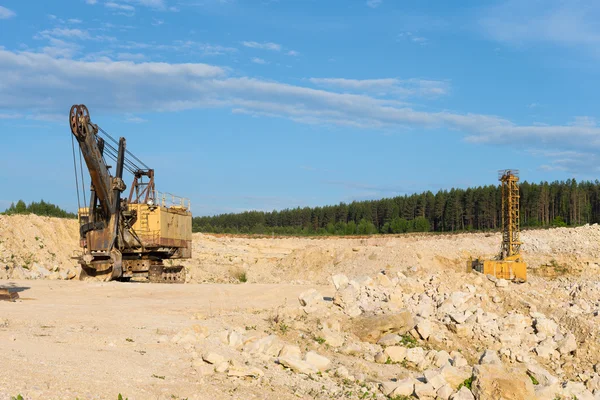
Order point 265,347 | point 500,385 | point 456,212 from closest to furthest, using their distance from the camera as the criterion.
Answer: point 500,385
point 265,347
point 456,212

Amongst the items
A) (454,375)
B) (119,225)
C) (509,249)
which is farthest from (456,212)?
(454,375)

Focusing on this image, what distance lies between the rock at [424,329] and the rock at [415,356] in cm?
207

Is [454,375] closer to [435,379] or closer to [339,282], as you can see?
[435,379]

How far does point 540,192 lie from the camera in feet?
317

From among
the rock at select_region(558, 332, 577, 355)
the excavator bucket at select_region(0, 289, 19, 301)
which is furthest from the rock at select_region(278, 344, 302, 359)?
the excavator bucket at select_region(0, 289, 19, 301)

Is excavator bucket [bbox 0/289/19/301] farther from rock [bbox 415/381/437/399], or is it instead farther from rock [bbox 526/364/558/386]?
rock [bbox 526/364/558/386]

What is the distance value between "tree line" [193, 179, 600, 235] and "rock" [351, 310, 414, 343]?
70.9 m

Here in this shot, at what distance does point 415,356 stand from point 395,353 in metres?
0.47

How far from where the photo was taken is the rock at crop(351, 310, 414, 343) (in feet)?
53.4

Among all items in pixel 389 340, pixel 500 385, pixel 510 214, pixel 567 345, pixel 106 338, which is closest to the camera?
pixel 500 385

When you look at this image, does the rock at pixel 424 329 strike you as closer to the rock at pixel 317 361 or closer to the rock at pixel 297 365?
the rock at pixel 317 361

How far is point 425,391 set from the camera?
37.2 ft

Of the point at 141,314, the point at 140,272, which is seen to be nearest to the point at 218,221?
the point at 140,272

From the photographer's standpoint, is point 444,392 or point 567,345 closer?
point 444,392
